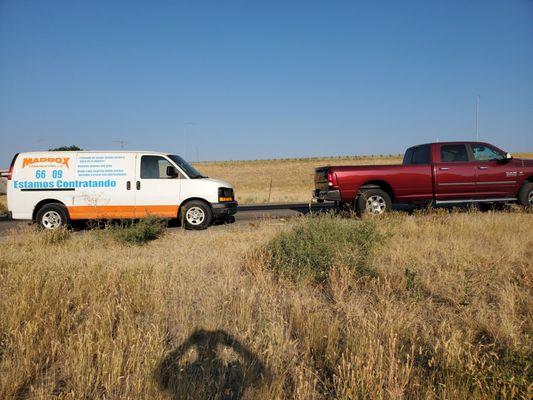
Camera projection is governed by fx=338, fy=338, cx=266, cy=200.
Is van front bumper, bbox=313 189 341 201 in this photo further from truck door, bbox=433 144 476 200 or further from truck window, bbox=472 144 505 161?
truck window, bbox=472 144 505 161

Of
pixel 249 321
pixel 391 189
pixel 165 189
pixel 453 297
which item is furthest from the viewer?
pixel 391 189

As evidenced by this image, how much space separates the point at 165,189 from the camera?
885cm

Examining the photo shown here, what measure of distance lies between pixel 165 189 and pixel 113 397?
706 cm

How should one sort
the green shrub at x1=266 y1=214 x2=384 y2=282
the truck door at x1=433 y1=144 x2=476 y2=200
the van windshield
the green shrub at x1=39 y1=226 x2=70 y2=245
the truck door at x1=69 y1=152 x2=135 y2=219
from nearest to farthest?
the green shrub at x1=266 y1=214 x2=384 y2=282 → the green shrub at x1=39 y1=226 x2=70 y2=245 → the truck door at x1=69 y1=152 x2=135 y2=219 → the van windshield → the truck door at x1=433 y1=144 x2=476 y2=200

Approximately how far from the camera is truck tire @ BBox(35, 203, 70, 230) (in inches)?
340

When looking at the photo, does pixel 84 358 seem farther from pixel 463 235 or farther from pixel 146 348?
pixel 463 235

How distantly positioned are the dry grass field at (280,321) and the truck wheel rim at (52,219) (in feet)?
11.4

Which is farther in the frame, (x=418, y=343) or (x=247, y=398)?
(x=418, y=343)

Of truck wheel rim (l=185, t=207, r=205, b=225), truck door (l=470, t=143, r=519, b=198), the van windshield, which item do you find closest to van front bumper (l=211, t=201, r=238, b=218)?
truck wheel rim (l=185, t=207, r=205, b=225)

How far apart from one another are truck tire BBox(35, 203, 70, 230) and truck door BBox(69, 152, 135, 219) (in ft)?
0.71

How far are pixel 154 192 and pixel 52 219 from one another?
2.70 m

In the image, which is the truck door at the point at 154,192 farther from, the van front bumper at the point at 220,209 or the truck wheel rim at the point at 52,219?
the truck wheel rim at the point at 52,219

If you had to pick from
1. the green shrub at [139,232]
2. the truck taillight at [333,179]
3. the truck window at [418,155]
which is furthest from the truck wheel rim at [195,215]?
the truck window at [418,155]

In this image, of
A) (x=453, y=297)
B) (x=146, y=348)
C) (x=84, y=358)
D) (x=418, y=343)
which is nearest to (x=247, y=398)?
(x=146, y=348)
